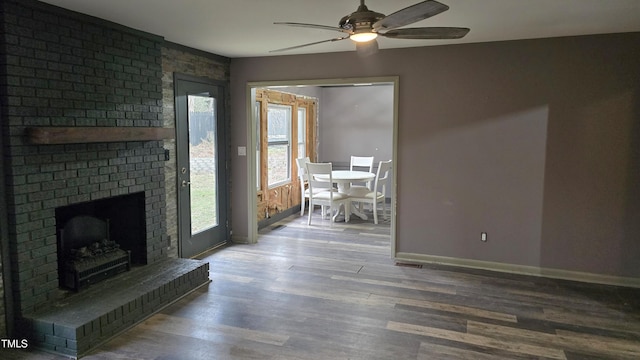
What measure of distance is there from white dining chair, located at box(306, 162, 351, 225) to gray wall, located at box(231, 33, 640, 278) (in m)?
1.74

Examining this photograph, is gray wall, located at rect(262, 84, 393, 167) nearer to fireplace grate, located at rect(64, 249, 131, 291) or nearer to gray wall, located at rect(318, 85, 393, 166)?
gray wall, located at rect(318, 85, 393, 166)

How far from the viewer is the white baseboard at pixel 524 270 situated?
425cm

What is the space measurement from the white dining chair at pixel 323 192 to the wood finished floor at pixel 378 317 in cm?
179

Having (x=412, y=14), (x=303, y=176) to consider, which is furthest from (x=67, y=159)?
(x=303, y=176)

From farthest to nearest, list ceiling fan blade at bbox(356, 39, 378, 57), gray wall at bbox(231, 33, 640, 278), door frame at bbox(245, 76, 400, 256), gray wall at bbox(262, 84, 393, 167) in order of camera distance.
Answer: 1. gray wall at bbox(262, 84, 393, 167)
2. door frame at bbox(245, 76, 400, 256)
3. gray wall at bbox(231, 33, 640, 278)
4. ceiling fan blade at bbox(356, 39, 378, 57)

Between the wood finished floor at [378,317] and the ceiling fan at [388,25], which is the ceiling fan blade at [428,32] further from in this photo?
the wood finished floor at [378,317]

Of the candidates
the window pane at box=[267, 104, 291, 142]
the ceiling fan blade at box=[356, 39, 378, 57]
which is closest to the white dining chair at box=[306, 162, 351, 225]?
the window pane at box=[267, 104, 291, 142]

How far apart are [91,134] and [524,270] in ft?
14.1

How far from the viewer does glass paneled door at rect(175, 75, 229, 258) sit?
15.6 feet

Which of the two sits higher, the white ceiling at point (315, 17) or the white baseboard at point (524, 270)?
the white ceiling at point (315, 17)

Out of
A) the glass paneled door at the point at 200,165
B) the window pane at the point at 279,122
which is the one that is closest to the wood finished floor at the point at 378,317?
the glass paneled door at the point at 200,165

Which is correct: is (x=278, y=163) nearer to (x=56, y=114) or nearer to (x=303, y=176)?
(x=303, y=176)

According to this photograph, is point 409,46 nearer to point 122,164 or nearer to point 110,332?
point 122,164

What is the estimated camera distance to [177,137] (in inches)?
183
